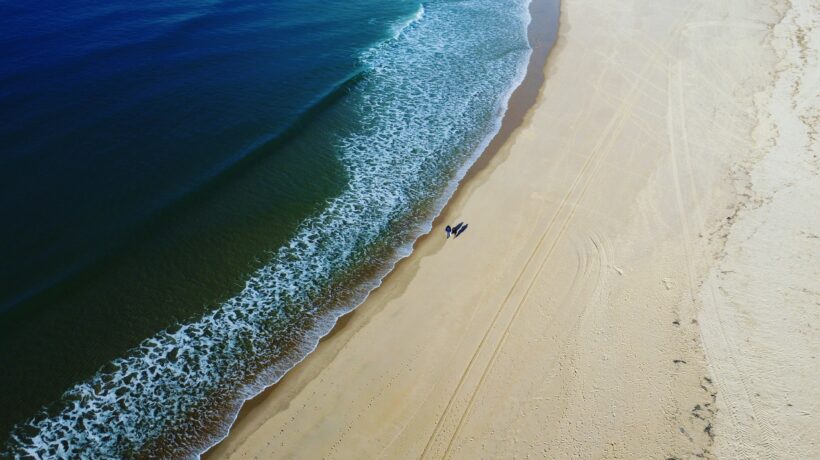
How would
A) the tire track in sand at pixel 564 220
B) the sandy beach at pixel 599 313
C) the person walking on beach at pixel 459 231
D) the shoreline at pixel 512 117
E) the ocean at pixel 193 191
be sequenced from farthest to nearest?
the person walking on beach at pixel 459 231
the ocean at pixel 193 191
the shoreline at pixel 512 117
the tire track in sand at pixel 564 220
the sandy beach at pixel 599 313

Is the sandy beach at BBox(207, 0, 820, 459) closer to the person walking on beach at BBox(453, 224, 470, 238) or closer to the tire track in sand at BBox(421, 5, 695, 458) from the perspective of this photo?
the tire track in sand at BBox(421, 5, 695, 458)

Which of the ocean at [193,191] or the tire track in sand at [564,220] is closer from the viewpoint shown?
the tire track in sand at [564,220]

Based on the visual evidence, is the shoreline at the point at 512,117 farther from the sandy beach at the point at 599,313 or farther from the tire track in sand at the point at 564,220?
the tire track in sand at the point at 564,220

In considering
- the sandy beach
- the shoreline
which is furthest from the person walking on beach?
the shoreline

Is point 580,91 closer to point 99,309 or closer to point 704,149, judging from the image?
point 704,149

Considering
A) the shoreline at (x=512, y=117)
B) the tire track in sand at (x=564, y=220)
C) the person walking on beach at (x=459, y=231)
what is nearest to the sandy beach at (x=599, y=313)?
the tire track in sand at (x=564, y=220)

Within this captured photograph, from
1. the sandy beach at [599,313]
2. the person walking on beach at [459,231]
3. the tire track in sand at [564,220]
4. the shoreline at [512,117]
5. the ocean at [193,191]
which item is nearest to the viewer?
the sandy beach at [599,313]
